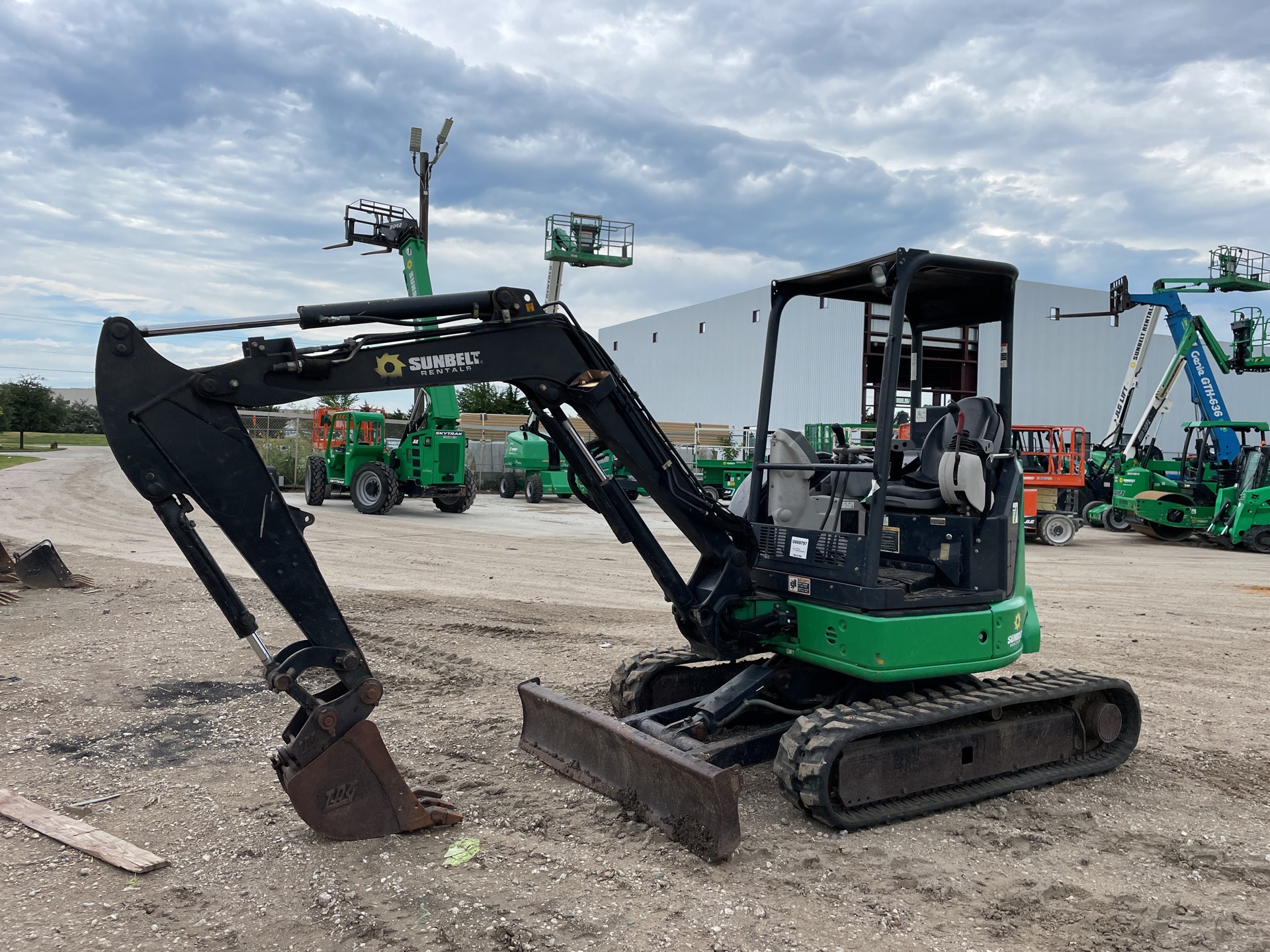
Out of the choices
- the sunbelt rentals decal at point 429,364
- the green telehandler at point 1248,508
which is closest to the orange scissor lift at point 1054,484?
the green telehandler at point 1248,508

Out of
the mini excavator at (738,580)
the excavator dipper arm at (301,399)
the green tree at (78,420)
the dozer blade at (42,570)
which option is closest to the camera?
the excavator dipper arm at (301,399)

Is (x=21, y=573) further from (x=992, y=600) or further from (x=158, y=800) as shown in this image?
(x=992, y=600)

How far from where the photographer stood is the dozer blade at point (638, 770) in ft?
14.2

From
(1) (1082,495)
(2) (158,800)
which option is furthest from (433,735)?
(1) (1082,495)

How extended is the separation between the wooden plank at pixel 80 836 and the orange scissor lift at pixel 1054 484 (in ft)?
55.3

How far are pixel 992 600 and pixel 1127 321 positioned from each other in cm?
4270

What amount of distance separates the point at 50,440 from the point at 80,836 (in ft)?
210

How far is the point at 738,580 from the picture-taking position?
5.53 metres

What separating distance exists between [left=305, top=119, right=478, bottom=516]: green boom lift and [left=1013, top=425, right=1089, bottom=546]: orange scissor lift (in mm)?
11942

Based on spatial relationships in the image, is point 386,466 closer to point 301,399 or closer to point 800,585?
point 800,585

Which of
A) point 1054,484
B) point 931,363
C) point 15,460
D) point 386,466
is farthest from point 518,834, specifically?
point 15,460

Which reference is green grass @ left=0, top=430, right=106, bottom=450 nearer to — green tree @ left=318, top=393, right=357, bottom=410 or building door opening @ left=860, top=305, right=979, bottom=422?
green tree @ left=318, top=393, right=357, bottom=410

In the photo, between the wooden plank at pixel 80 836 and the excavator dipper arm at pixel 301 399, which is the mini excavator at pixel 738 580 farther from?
the wooden plank at pixel 80 836

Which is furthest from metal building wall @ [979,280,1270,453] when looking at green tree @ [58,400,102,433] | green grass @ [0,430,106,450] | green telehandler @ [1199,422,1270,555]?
green tree @ [58,400,102,433]
